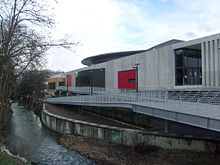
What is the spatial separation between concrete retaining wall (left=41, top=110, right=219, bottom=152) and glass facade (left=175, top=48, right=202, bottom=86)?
37.9 feet

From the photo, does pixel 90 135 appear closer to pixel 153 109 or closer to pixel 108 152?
pixel 108 152

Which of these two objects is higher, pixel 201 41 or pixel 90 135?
pixel 201 41

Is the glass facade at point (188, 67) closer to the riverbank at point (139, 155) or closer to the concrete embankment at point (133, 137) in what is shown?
the concrete embankment at point (133, 137)

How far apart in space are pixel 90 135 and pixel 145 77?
44.9ft

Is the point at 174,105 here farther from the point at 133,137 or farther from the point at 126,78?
the point at 126,78

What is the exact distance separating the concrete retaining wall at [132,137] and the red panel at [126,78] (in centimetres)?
1325

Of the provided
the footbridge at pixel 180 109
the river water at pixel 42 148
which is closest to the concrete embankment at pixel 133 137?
the footbridge at pixel 180 109

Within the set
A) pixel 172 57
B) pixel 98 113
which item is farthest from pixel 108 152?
pixel 172 57

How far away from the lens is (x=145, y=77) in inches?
1088

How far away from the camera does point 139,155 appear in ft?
41.0

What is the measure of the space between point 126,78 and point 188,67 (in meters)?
10.9

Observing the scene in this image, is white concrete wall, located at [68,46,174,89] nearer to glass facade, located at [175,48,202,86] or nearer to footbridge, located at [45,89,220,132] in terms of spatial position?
glass facade, located at [175,48,202,86]

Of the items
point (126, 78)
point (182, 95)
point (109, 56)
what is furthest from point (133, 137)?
point (109, 56)

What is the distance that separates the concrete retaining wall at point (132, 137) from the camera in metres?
12.1
